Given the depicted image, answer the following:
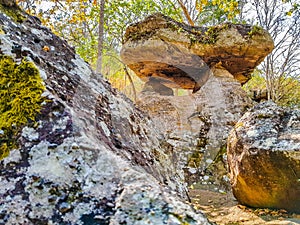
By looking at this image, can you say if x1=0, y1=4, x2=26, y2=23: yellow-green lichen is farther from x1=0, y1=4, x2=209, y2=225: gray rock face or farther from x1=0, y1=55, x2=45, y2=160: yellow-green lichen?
x1=0, y1=55, x2=45, y2=160: yellow-green lichen

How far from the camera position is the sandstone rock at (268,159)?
139 inches

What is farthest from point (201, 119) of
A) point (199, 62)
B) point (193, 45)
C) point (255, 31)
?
point (255, 31)

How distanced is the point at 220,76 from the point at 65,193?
29.3 feet

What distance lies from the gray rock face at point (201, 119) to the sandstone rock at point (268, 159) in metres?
2.72

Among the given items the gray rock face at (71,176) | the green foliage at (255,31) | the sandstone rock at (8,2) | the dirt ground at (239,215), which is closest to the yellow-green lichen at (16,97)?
the gray rock face at (71,176)

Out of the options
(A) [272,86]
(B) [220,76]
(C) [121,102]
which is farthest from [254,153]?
(A) [272,86]

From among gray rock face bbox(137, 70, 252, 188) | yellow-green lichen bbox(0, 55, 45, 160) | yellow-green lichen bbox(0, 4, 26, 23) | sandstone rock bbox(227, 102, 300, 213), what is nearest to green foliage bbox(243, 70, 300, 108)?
gray rock face bbox(137, 70, 252, 188)

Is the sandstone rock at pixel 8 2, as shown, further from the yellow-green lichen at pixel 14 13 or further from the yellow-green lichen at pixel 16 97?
the yellow-green lichen at pixel 16 97

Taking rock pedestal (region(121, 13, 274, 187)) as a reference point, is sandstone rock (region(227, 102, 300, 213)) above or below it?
below

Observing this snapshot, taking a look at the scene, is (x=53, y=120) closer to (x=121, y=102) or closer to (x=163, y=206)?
(x=163, y=206)

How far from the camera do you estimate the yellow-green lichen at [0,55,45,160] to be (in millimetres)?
1077

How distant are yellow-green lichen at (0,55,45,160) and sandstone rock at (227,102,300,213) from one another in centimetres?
331

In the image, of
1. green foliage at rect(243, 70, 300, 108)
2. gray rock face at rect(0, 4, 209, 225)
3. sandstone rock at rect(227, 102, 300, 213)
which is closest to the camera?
gray rock face at rect(0, 4, 209, 225)

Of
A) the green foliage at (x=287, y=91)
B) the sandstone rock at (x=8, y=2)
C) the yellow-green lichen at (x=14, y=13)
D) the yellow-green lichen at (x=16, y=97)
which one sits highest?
the green foliage at (x=287, y=91)
